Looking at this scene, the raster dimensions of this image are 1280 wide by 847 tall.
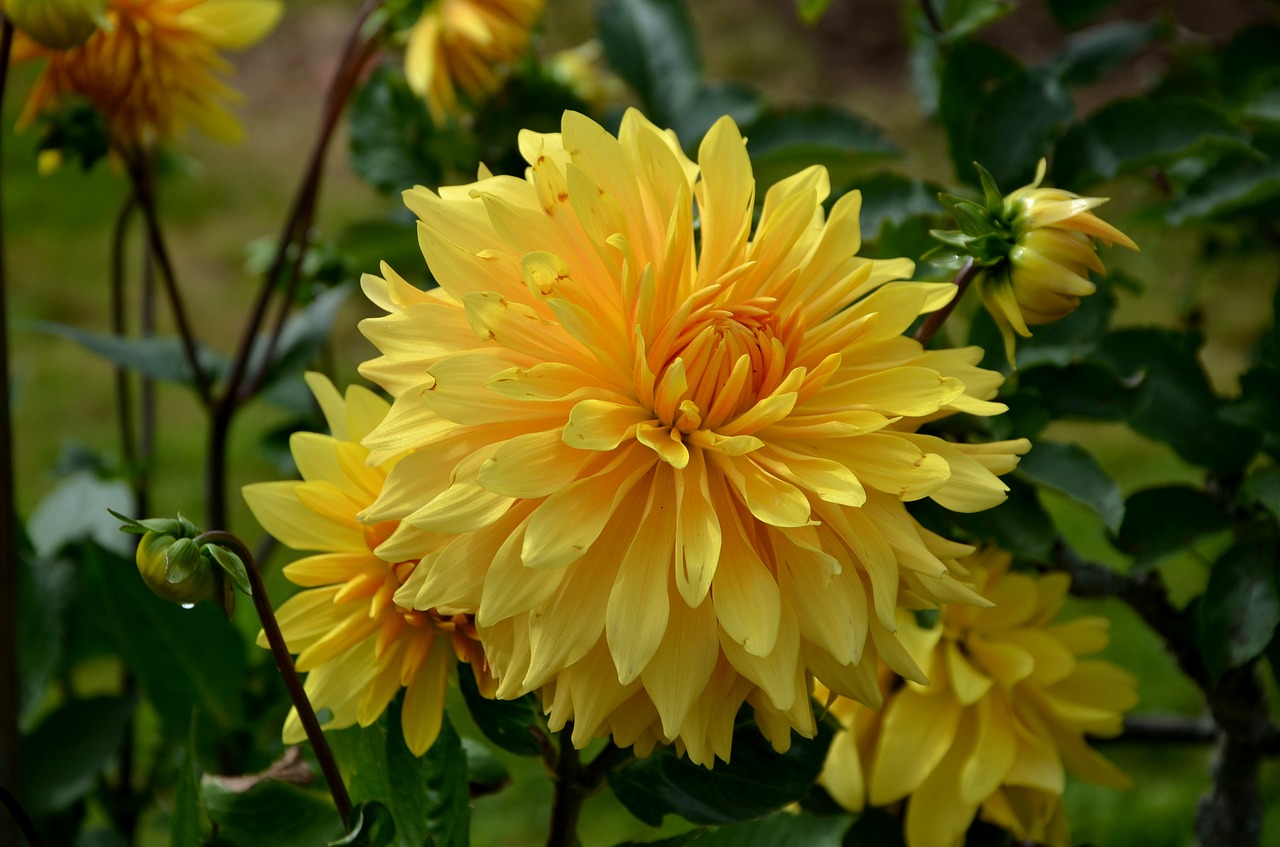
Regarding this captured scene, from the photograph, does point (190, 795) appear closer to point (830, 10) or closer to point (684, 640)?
point (684, 640)

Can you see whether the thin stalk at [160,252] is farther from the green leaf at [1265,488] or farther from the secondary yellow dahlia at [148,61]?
the green leaf at [1265,488]

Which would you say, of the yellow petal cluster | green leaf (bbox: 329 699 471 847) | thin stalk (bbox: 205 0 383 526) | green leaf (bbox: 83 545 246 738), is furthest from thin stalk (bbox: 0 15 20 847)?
the yellow petal cluster

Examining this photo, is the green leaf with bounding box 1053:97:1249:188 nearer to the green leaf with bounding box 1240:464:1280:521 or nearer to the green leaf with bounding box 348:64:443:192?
the green leaf with bounding box 1240:464:1280:521

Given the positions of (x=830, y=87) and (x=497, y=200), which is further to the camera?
(x=830, y=87)

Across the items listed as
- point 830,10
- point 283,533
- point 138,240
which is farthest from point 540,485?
point 830,10

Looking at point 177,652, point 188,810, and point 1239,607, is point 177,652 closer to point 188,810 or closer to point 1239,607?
point 188,810

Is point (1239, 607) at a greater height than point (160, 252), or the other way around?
point (160, 252)

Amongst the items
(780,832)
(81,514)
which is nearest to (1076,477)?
(780,832)
